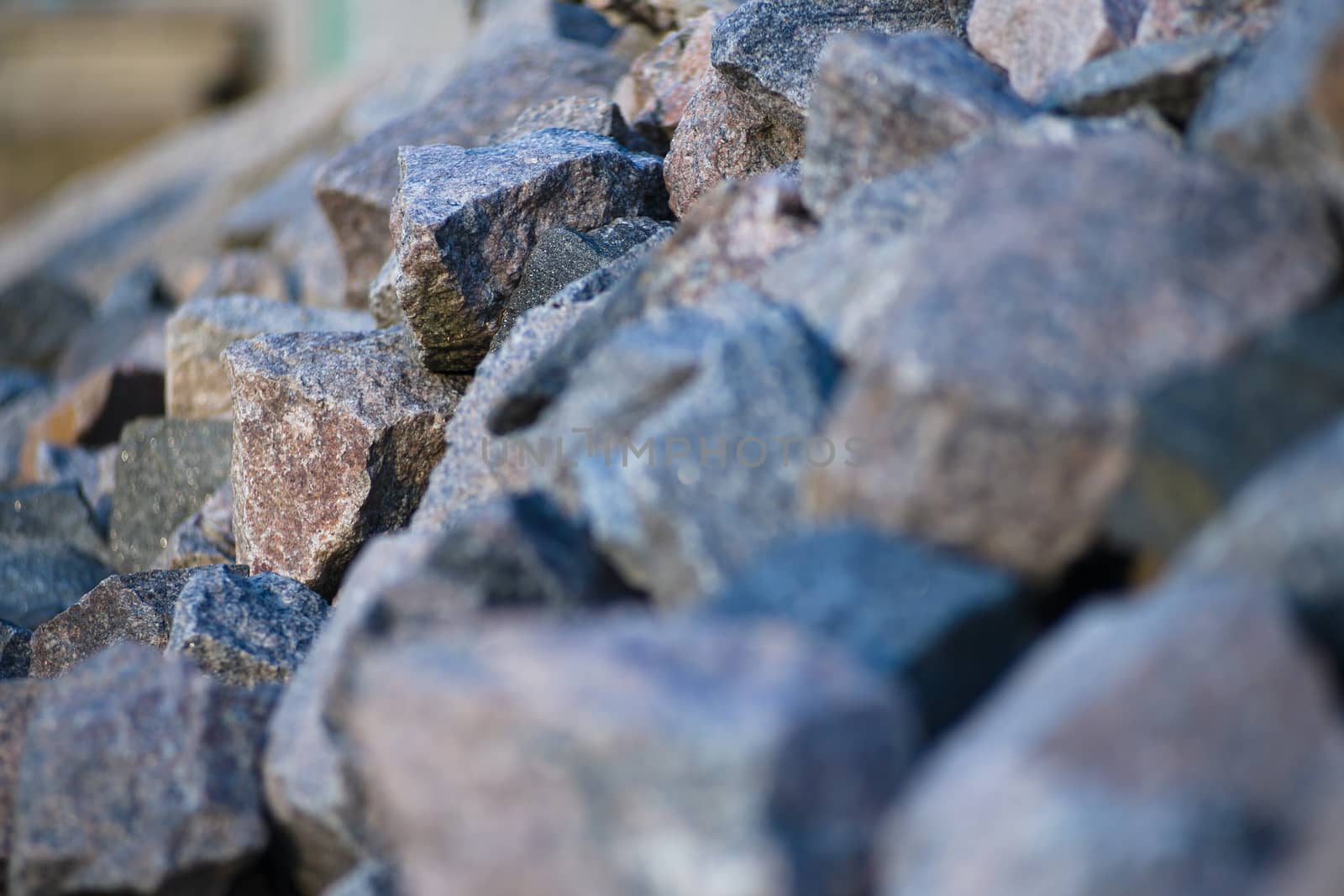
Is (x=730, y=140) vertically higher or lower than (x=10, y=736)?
higher

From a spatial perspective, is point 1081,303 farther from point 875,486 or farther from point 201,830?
point 201,830

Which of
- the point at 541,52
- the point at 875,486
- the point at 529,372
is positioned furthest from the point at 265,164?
the point at 875,486

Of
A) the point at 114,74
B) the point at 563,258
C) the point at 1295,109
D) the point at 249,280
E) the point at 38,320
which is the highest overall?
the point at 1295,109

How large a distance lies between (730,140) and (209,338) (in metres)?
1.87

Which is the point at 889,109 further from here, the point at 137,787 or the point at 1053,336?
the point at 137,787

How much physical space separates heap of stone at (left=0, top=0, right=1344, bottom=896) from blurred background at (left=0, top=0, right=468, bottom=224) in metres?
11.8

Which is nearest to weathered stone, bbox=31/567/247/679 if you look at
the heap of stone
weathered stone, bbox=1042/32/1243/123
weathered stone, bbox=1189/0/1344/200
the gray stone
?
the heap of stone

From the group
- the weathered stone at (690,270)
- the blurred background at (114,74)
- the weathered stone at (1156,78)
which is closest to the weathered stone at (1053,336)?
the weathered stone at (1156,78)

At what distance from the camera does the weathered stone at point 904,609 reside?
1.54 metres

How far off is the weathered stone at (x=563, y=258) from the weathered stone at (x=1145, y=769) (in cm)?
170

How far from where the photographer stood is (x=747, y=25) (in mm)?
3102

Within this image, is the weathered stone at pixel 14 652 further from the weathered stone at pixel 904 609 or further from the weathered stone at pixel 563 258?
the weathered stone at pixel 904 609

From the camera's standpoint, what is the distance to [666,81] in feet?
12.8

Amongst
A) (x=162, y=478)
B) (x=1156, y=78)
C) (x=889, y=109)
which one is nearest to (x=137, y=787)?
(x=889, y=109)
